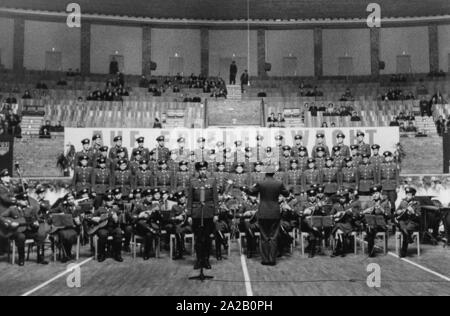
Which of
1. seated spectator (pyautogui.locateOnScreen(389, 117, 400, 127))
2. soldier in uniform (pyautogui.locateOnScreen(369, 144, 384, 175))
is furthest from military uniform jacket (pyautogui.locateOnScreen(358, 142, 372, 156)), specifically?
seated spectator (pyautogui.locateOnScreen(389, 117, 400, 127))

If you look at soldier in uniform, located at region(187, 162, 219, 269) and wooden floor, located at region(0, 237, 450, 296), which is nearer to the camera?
wooden floor, located at region(0, 237, 450, 296)

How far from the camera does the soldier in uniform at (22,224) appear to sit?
8227 millimetres

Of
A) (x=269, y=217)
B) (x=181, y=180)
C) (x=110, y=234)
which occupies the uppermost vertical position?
(x=181, y=180)

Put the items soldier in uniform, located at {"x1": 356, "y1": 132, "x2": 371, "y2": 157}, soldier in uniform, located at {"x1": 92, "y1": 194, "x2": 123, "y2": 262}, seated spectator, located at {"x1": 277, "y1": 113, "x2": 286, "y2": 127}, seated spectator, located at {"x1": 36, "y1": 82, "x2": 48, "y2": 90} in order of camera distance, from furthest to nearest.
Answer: seated spectator, located at {"x1": 36, "y1": 82, "x2": 48, "y2": 90} < seated spectator, located at {"x1": 277, "y1": 113, "x2": 286, "y2": 127} < soldier in uniform, located at {"x1": 356, "y1": 132, "x2": 371, "y2": 157} < soldier in uniform, located at {"x1": 92, "y1": 194, "x2": 123, "y2": 262}

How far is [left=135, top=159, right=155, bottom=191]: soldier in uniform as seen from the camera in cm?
1144

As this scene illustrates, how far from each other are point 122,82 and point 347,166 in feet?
54.6

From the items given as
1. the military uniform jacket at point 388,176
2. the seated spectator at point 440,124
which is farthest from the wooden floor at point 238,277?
the seated spectator at point 440,124

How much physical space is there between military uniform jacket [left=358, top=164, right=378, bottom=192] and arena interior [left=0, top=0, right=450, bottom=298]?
3cm

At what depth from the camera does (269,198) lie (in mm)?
8359

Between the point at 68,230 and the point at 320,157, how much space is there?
22.3ft

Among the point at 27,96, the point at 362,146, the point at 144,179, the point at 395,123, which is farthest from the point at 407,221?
the point at 27,96

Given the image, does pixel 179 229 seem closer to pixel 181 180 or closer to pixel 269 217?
pixel 269 217

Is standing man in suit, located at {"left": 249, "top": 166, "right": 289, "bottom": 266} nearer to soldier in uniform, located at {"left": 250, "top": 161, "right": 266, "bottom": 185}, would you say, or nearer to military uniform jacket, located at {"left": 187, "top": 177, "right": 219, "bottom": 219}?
military uniform jacket, located at {"left": 187, "top": 177, "right": 219, "bottom": 219}

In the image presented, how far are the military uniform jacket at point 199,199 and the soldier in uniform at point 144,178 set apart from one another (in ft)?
12.2
